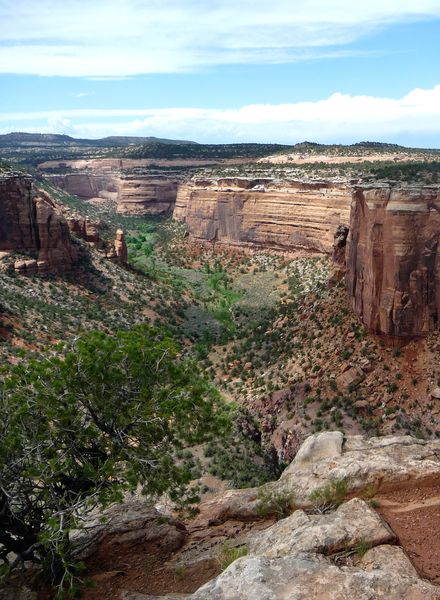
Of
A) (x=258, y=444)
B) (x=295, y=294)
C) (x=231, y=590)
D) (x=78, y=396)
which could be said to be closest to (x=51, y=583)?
(x=78, y=396)

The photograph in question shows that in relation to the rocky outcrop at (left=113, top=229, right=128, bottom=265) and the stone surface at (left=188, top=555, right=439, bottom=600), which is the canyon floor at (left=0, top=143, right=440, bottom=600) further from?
the rocky outcrop at (left=113, top=229, right=128, bottom=265)

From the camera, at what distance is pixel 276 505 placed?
50.1ft

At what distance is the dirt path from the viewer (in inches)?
448

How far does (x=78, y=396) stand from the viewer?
14359mm

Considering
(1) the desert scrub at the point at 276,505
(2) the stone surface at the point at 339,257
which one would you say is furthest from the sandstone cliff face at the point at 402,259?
(1) the desert scrub at the point at 276,505

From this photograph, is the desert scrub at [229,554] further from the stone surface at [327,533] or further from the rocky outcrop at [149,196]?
the rocky outcrop at [149,196]

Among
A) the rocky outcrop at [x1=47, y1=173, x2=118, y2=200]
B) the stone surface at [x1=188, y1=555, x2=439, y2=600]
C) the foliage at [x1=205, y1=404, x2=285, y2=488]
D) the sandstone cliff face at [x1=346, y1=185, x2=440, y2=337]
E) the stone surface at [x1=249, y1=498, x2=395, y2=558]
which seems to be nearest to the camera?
the stone surface at [x1=188, y1=555, x2=439, y2=600]

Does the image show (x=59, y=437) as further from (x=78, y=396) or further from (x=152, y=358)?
(x=152, y=358)

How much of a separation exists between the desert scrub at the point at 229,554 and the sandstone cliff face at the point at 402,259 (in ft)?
72.0

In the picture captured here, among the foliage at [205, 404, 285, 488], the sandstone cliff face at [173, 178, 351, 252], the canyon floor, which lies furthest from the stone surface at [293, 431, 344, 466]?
the sandstone cliff face at [173, 178, 351, 252]

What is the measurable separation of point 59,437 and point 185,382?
11.6 ft

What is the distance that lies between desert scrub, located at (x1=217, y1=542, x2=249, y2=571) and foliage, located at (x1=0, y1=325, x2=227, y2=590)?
7.37 ft

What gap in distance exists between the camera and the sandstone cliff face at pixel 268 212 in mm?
63375

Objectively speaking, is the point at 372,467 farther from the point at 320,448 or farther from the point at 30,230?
the point at 30,230
